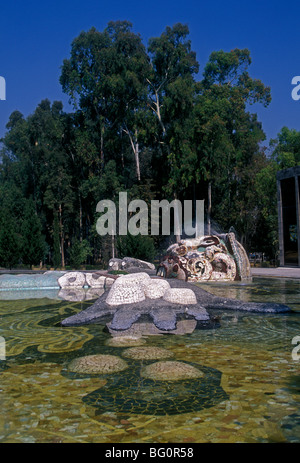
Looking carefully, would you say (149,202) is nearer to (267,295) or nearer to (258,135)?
(258,135)

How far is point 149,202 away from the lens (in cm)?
2861

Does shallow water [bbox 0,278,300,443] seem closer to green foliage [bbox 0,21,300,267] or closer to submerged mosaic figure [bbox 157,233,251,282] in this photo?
submerged mosaic figure [bbox 157,233,251,282]

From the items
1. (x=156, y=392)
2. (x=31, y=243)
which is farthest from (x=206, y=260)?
(x=31, y=243)

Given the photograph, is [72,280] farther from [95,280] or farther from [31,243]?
[31,243]

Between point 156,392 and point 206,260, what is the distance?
950 cm

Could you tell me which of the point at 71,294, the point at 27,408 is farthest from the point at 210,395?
the point at 71,294

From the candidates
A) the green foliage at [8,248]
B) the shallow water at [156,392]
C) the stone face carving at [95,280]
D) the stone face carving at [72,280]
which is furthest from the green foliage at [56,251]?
the shallow water at [156,392]

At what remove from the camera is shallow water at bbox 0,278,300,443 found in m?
2.67

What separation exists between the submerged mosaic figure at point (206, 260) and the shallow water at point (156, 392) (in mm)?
6762

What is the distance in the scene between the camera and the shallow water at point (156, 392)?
267 cm

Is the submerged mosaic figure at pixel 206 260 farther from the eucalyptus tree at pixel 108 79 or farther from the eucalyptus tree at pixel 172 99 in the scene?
the eucalyptus tree at pixel 108 79

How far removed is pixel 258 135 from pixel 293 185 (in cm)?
1744

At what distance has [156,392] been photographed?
3.38m

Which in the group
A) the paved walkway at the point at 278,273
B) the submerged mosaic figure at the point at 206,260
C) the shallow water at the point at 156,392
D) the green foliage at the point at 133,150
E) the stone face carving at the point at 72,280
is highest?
the green foliage at the point at 133,150
